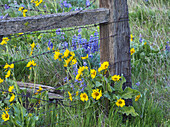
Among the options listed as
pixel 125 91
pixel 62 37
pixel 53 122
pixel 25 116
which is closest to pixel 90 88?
pixel 125 91

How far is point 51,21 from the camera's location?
80.3 inches

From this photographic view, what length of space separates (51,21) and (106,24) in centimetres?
58

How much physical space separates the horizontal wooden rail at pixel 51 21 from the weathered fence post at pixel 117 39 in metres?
0.08

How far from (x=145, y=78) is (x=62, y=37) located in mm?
1629

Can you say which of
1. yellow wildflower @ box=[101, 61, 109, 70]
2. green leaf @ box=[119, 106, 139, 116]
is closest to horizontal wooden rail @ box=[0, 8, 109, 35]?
yellow wildflower @ box=[101, 61, 109, 70]

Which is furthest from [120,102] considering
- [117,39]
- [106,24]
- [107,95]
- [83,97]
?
[106,24]

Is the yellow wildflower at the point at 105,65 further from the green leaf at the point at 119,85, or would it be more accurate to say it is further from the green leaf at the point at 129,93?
the green leaf at the point at 129,93

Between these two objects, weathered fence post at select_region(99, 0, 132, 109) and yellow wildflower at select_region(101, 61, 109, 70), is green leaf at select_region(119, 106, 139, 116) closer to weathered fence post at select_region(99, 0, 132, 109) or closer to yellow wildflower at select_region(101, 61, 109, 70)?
weathered fence post at select_region(99, 0, 132, 109)

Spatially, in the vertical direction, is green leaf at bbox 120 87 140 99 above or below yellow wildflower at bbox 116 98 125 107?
above

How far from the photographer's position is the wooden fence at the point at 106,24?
1.95 metres

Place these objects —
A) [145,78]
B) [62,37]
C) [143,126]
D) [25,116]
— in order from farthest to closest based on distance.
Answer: [62,37]
[145,78]
[143,126]
[25,116]

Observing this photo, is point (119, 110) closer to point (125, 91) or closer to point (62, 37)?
point (125, 91)

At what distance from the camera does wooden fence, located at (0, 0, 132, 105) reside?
1951mm

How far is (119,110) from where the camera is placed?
2330 mm
